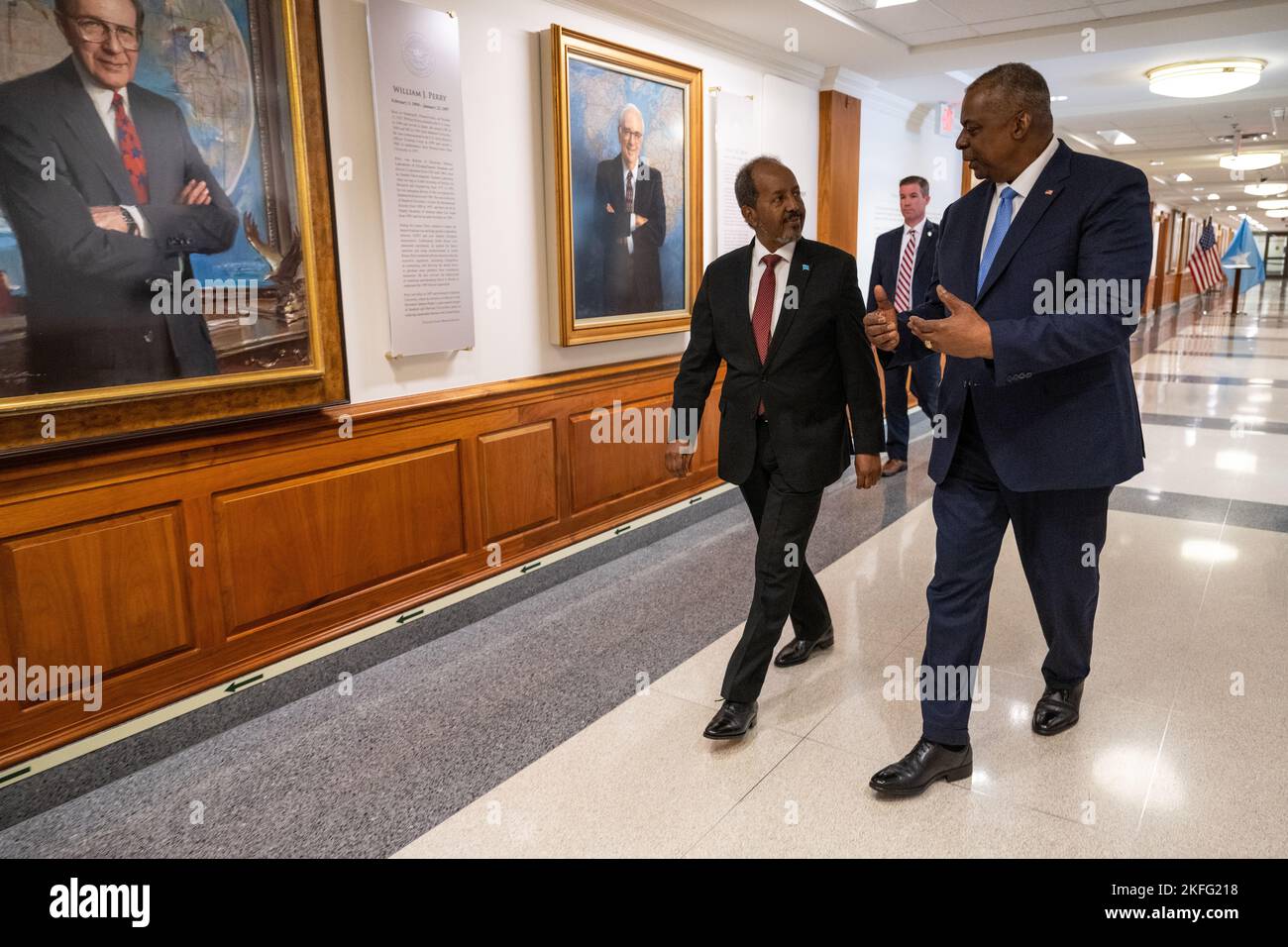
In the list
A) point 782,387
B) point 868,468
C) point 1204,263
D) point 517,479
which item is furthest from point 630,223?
point 1204,263

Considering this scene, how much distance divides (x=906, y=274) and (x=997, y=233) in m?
3.77

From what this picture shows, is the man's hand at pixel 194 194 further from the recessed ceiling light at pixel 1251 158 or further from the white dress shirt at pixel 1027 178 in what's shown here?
the recessed ceiling light at pixel 1251 158

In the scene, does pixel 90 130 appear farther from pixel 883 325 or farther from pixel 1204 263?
pixel 1204 263

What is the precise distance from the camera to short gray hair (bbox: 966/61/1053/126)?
221 cm

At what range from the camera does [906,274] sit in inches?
236

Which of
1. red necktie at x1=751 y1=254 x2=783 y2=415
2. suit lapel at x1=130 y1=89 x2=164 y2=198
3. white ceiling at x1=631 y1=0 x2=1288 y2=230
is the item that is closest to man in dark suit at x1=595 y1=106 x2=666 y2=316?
white ceiling at x1=631 y1=0 x2=1288 y2=230

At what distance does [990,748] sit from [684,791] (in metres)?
0.99

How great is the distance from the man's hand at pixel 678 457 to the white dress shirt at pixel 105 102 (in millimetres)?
1820

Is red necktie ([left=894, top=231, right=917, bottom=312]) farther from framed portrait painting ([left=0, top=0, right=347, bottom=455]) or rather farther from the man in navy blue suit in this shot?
framed portrait painting ([left=0, top=0, right=347, bottom=455])

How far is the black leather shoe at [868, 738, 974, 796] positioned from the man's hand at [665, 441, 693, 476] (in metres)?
1.14

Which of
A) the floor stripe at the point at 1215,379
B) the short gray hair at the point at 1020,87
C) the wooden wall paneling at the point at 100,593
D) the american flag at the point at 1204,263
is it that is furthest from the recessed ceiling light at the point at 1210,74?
the american flag at the point at 1204,263

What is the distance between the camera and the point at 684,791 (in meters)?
2.58
